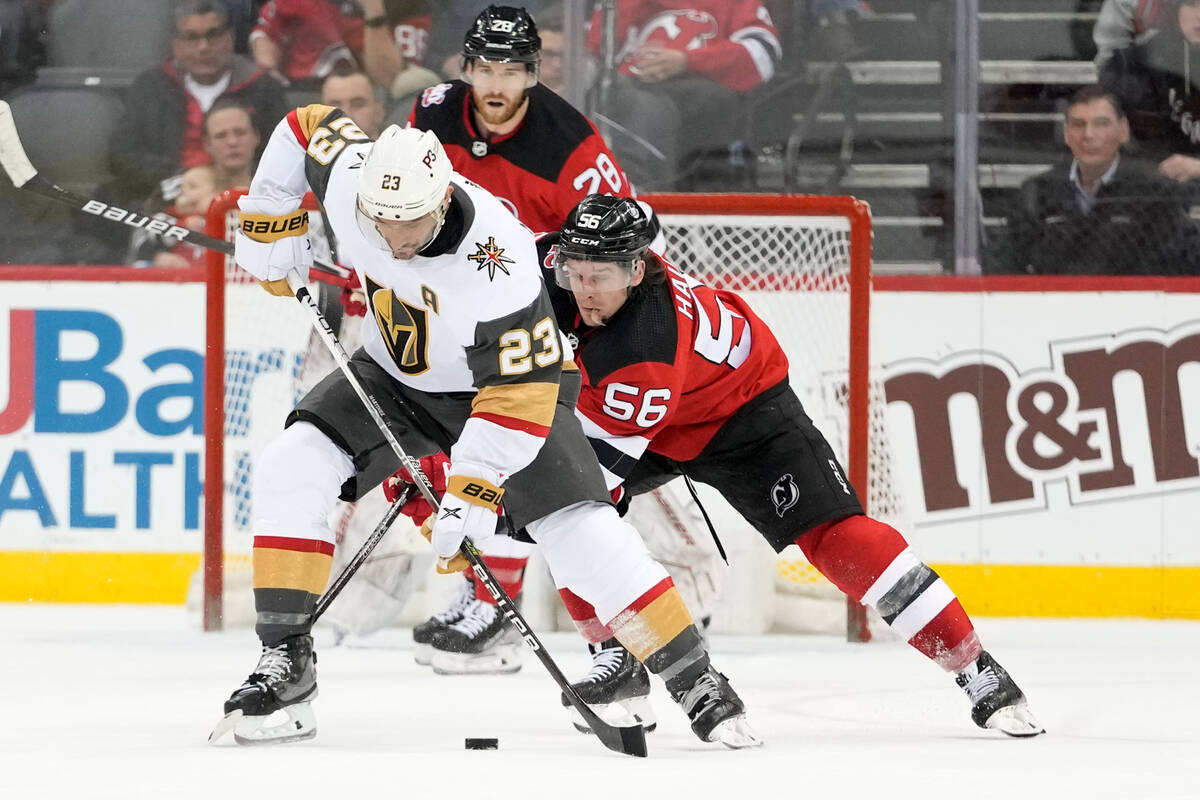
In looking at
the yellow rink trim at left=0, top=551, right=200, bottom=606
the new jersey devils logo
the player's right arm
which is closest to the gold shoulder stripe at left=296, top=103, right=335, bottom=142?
the player's right arm

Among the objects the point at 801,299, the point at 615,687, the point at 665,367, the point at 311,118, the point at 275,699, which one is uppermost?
the point at 311,118

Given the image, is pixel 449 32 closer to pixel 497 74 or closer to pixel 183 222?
pixel 183 222

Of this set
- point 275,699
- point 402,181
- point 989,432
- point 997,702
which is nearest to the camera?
point 402,181

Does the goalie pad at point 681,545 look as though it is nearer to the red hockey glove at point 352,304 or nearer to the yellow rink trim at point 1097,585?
the yellow rink trim at point 1097,585

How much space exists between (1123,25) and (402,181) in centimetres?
273

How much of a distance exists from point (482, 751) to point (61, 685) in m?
1.12

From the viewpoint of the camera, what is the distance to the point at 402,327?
2818 mm

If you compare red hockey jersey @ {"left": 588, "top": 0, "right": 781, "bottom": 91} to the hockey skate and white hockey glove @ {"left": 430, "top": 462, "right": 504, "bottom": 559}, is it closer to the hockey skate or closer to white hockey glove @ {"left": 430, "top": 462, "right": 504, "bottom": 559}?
white hockey glove @ {"left": 430, "top": 462, "right": 504, "bottom": 559}

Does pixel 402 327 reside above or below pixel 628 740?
above

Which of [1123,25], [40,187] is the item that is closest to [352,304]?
[40,187]

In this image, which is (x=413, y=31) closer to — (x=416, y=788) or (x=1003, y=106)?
(x=1003, y=106)

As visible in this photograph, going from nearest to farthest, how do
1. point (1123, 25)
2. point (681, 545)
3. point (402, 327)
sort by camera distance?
point (402, 327), point (681, 545), point (1123, 25)

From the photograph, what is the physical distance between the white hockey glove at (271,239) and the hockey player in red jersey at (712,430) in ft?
1.49

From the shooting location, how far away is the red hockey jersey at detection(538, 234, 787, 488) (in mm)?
2914
